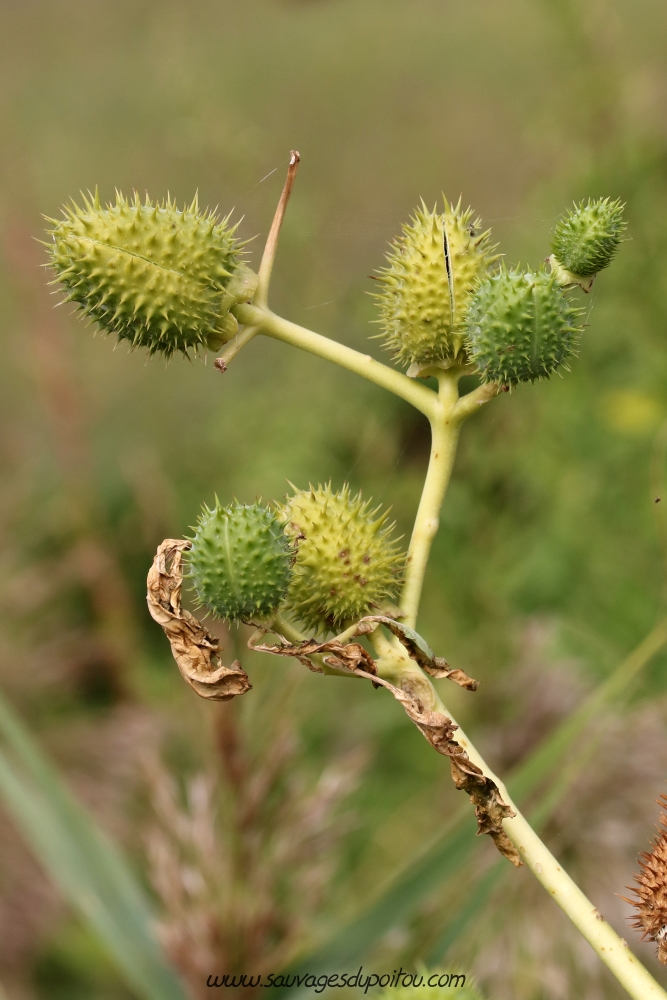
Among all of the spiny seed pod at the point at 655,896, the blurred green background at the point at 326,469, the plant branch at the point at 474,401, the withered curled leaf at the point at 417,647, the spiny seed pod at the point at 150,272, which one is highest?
the blurred green background at the point at 326,469

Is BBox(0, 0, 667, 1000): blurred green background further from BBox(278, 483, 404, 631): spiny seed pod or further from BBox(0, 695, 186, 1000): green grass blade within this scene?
BBox(278, 483, 404, 631): spiny seed pod

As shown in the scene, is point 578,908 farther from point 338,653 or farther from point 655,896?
point 338,653

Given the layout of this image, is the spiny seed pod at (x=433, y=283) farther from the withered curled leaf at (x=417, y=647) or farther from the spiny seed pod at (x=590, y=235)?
the withered curled leaf at (x=417, y=647)

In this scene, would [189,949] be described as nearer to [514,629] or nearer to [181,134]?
[514,629]

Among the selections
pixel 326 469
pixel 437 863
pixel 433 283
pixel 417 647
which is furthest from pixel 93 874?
pixel 326 469

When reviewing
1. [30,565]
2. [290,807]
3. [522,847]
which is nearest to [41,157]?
[30,565]

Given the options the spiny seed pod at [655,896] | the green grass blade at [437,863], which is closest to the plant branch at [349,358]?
the spiny seed pod at [655,896]

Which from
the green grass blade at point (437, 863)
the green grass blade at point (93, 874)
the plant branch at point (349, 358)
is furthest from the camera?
the green grass blade at point (93, 874)
